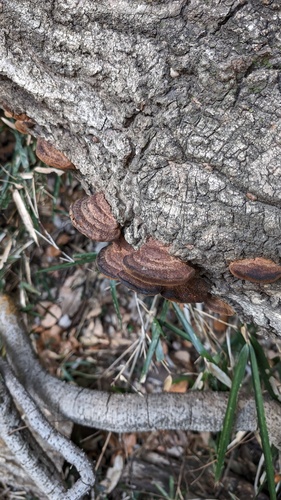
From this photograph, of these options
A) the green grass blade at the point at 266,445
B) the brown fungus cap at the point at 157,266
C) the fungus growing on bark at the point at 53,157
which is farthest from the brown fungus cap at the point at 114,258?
the green grass blade at the point at 266,445

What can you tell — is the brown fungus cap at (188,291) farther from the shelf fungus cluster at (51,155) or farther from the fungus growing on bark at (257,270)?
the shelf fungus cluster at (51,155)

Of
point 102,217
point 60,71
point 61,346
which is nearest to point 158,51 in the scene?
point 60,71

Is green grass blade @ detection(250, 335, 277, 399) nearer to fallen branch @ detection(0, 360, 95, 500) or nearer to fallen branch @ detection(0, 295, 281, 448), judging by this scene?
fallen branch @ detection(0, 295, 281, 448)

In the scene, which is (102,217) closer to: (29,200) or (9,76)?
(9,76)

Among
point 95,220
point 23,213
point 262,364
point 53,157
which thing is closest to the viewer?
point 95,220

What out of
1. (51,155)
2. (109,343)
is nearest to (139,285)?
(51,155)

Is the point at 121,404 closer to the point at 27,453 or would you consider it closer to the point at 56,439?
the point at 56,439

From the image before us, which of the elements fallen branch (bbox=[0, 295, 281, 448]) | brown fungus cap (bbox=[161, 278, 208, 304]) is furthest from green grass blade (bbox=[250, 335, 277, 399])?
brown fungus cap (bbox=[161, 278, 208, 304])
